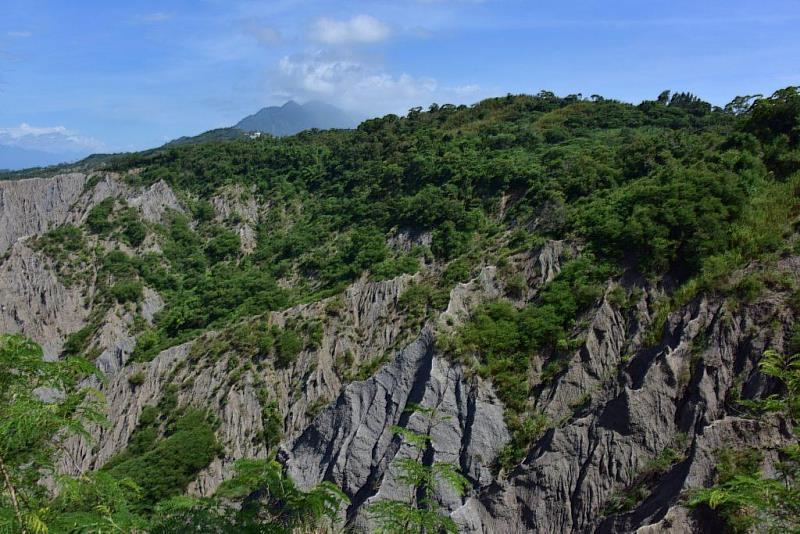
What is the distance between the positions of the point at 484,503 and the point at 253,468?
11.7m

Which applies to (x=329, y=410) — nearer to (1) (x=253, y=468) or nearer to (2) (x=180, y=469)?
(2) (x=180, y=469)

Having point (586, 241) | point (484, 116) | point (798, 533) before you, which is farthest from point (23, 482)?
point (484, 116)

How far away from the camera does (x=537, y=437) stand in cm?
1927

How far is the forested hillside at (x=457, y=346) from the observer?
927 cm

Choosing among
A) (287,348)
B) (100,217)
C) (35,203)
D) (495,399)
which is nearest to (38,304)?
(100,217)

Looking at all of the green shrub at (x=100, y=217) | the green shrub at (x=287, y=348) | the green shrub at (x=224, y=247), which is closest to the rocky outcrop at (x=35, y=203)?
the green shrub at (x=100, y=217)

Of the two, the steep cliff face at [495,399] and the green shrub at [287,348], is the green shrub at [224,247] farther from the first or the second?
the green shrub at [287,348]

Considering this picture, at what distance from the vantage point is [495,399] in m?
20.8

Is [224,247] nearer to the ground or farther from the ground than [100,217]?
nearer to the ground

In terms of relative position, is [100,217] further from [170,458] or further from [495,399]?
[495,399]

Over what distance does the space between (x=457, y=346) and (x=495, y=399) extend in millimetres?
2845

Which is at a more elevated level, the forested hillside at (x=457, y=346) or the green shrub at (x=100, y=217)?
the green shrub at (x=100, y=217)

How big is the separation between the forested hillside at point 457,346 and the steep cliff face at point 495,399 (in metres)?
0.09

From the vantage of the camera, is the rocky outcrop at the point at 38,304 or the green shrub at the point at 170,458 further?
the rocky outcrop at the point at 38,304
